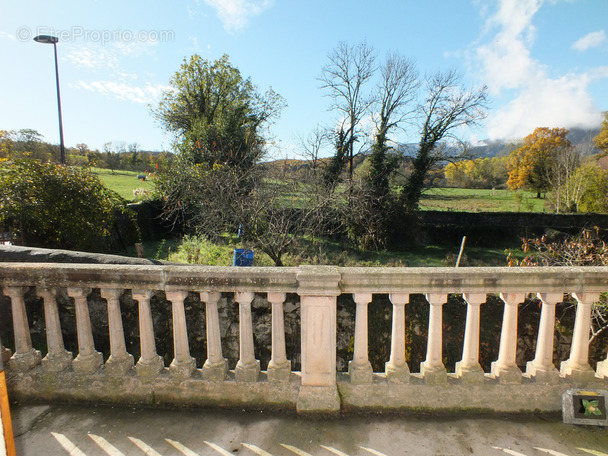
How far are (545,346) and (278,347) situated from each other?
1889mm

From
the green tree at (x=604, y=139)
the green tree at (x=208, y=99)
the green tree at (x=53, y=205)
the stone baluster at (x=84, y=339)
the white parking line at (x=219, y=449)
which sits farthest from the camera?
the green tree at (x=604, y=139)

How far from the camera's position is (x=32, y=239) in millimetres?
7410

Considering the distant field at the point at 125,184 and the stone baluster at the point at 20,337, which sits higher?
the distant field at the point at 125,184

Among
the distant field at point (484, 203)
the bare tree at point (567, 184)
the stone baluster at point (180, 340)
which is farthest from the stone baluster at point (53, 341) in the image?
the bare tree at point (567, 184)

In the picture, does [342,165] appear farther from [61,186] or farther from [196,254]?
[61,186]

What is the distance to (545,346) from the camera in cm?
234

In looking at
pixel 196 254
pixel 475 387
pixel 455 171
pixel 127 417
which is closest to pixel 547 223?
pixel 196 254

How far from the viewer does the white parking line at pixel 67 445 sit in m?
2.03

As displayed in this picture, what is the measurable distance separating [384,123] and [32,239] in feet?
67.2

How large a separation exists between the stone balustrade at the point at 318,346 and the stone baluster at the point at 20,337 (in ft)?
0.04

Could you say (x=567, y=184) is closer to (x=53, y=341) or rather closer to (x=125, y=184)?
(x=53, y=341)

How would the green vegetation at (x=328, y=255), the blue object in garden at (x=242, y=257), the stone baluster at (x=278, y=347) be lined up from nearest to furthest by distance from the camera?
1. the stone baluster at (x=278, y=347)
2. the blue object in garden at (x=242, y=257)
3. the green vegetation at (x=328, y=255)

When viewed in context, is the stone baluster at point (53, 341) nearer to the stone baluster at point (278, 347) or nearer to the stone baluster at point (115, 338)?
the stone baluster at point (115, 338)

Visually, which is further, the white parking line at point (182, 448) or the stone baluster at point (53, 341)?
the stone baluster at point (53, 341)
